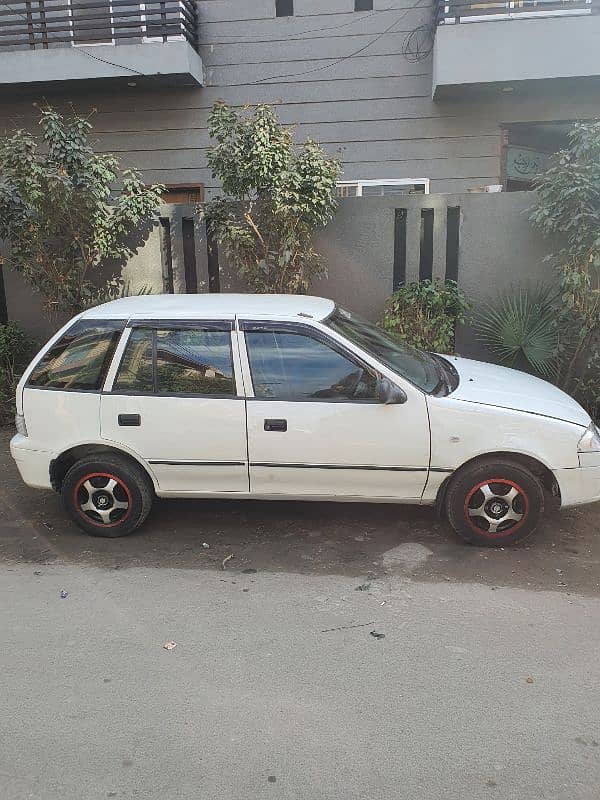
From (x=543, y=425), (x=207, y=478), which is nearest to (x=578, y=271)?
(x=543, y=425)

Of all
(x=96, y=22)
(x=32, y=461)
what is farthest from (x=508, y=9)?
(x=32, y=461)

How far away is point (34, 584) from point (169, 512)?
4.09 feet

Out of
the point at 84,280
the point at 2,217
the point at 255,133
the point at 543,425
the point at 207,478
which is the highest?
the point at 255,133

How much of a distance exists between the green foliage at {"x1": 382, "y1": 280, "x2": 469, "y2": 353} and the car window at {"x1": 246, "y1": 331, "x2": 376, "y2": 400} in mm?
2764

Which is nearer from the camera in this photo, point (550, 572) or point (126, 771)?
point (126, 771)

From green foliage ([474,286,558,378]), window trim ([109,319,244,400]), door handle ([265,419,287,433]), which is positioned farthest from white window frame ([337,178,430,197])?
door handle ([265,419,287,433])

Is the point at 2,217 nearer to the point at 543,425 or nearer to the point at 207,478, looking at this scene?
the point at 207,478

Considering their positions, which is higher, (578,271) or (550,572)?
(578,271)

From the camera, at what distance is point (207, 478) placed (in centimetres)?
446

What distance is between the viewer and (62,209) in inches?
271

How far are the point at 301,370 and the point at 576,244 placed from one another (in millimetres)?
3747

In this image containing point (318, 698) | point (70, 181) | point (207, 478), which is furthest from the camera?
point (70, 181)

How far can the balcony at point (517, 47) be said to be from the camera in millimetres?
9148

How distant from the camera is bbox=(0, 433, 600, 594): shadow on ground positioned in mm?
4102
